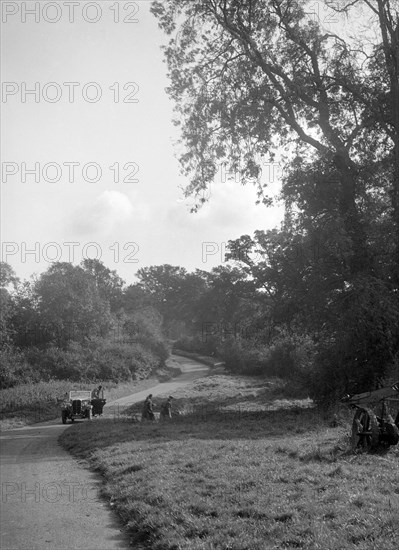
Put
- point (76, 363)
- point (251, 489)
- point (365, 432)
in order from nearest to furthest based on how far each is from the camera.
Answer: point (251, 489), point (365, 432), point (76, 363)

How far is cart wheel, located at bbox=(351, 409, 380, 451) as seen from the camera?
11.8 meters

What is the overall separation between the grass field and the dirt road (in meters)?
0.35

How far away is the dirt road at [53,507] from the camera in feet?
25.7

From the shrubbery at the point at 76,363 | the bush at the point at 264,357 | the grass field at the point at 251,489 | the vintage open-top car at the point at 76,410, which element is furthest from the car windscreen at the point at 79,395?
the bush at the point at 264,357

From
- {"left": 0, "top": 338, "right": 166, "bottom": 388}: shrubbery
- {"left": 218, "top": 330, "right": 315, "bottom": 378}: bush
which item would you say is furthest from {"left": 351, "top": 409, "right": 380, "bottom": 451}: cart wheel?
{"left": 0, "top": 338, "right": 166, "bottom": 388}: shrubbery

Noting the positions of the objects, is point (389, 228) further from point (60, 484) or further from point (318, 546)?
point (318, 546)

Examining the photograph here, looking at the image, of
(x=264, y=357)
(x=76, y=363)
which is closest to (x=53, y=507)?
(x=76, y=363)

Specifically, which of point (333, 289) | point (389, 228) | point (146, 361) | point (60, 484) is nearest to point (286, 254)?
point (333, 289)

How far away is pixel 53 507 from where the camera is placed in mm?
9828

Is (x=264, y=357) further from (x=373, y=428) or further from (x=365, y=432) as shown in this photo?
(x=373, y=428)

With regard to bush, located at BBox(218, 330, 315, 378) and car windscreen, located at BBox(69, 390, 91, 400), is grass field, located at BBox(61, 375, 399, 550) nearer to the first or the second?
car windscreen, located at BBox(69, 390, 91, 400)

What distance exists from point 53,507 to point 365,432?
6705 millimetres

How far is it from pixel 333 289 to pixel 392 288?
8.13 ft

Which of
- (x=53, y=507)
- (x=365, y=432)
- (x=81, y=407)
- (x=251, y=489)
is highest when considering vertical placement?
(x=365, y=432)
